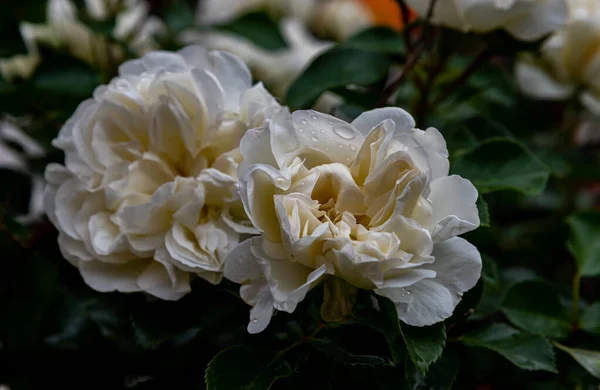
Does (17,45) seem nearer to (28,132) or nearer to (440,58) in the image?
(28,132)

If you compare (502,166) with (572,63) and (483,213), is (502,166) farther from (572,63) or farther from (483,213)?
(572,63)

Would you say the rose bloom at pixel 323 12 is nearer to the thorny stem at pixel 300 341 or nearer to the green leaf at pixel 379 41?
the green leaf at pixel 379 41

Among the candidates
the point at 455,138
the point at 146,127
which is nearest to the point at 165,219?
the point at 146,127

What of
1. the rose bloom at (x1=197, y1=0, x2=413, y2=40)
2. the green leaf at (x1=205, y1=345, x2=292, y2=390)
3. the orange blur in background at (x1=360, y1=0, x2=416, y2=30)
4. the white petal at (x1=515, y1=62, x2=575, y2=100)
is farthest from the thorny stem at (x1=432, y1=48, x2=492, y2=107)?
the orange blur in background at (x1=360, y1=0, x2=416, y2=30)

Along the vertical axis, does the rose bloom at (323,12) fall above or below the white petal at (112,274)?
below

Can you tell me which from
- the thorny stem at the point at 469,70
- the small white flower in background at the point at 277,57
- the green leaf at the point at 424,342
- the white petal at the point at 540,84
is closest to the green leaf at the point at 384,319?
the green leaf at the point at 424,342
